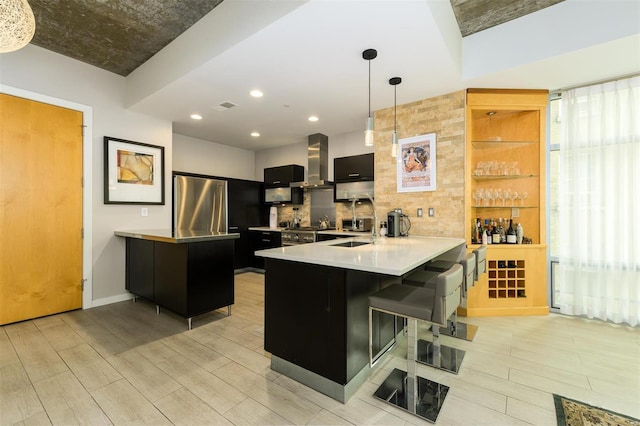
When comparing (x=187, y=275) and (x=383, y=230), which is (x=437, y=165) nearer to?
(x=383, y=230)

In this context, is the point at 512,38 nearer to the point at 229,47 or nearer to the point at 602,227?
the point at 602,227

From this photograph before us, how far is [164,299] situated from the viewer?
3062 mm

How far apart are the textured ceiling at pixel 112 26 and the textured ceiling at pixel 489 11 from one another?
2.22 metres

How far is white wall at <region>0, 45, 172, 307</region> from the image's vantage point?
10.2 feet

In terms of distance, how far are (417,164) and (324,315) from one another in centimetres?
245

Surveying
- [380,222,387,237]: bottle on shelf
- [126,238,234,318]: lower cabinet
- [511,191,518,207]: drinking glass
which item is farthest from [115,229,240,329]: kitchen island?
[511,191,518,207]: drinking glass

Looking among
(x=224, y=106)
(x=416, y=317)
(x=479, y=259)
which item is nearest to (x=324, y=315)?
(x=416, y=317)

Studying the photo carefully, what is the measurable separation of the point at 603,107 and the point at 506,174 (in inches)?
43.8

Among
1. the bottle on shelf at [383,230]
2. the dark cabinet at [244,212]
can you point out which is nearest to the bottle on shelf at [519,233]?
the bottle on shelf at [383,230]

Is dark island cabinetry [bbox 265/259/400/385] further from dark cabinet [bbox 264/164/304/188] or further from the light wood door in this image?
dark cabinet [bbox 264/164/304/188]

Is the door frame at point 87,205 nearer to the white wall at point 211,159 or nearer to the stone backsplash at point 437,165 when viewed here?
the white wall at point 211,159

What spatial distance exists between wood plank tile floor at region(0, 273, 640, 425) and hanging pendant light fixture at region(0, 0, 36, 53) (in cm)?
228

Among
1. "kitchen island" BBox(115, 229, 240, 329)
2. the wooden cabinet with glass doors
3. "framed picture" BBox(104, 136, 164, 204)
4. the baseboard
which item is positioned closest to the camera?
"kitchen island" BBox(115, 229, 240, 329)

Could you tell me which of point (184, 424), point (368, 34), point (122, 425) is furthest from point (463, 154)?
point (122, 425)
